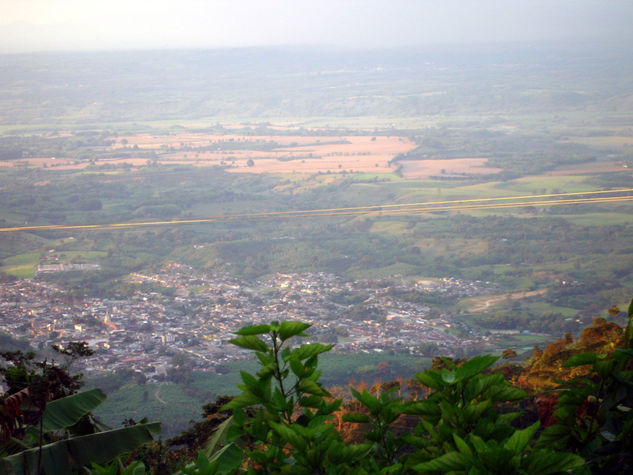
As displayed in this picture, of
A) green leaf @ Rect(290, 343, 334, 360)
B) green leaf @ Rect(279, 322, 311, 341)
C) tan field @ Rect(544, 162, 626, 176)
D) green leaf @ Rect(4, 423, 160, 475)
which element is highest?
green leaf @ Rect(279, 322, 311, 341)

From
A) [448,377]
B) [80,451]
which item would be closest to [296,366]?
[448,377]

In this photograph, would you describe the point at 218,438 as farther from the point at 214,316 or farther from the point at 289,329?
the point at 214,316

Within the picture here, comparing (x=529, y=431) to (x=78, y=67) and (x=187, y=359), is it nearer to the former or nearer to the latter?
(x=187, y=359)

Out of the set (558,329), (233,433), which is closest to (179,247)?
(558,329)

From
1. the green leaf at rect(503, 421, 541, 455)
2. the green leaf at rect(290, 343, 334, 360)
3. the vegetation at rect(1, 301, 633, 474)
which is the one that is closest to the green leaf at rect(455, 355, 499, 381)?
the vegetation at rect(1, 301, 633, 474)

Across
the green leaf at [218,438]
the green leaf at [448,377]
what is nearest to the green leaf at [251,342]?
the green leaf at [448,377]

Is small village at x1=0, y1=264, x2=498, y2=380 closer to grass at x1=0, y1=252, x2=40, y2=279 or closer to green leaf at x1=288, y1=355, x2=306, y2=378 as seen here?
grass at x1=0, y1=252, x2=40, y2=279
